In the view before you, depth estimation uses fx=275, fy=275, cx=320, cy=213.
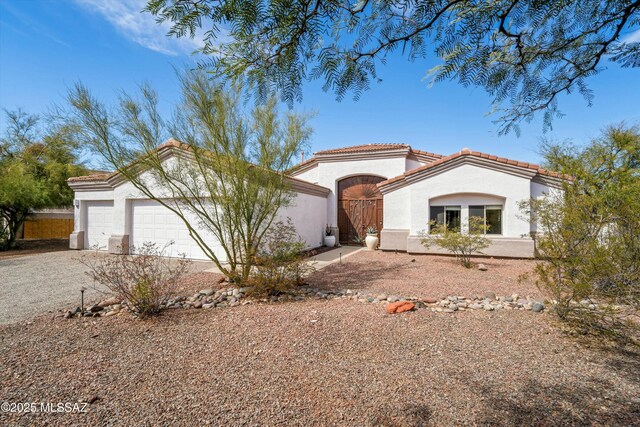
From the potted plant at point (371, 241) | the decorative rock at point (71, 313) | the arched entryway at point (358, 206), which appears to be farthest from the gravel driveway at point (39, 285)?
the arched entryway at point (358, 206)

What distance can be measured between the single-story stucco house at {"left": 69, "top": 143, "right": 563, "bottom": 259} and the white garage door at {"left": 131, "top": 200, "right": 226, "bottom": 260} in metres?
0.04

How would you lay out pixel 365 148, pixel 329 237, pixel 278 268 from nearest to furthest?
1. pixel 278 268
2. pixel 329 237
3. pixel 365 148

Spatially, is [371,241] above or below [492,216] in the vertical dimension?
below

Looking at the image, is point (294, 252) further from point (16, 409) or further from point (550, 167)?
point (550, 167)

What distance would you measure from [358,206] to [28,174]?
61.9ft

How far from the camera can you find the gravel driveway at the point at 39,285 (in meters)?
5.86

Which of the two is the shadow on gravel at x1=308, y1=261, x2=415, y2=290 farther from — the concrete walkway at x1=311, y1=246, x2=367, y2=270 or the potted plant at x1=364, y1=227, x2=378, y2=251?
the potted plant at x1=364, y1=227, x2=378, y2=251

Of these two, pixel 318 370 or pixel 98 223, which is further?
pixel 98 223

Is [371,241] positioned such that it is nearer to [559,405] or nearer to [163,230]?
[163,230]

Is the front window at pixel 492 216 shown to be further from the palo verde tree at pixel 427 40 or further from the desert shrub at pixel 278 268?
the palo verde tree at pixel 427 40

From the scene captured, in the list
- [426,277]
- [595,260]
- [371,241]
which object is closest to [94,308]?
[426,277]

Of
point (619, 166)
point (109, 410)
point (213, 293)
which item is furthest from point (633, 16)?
point (619, 166)

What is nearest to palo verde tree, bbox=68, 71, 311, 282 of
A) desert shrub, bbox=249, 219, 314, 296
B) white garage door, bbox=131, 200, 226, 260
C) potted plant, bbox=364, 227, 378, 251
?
desert shrub, bbox=249, 219, 314, 296

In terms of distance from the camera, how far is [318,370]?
134 inches
